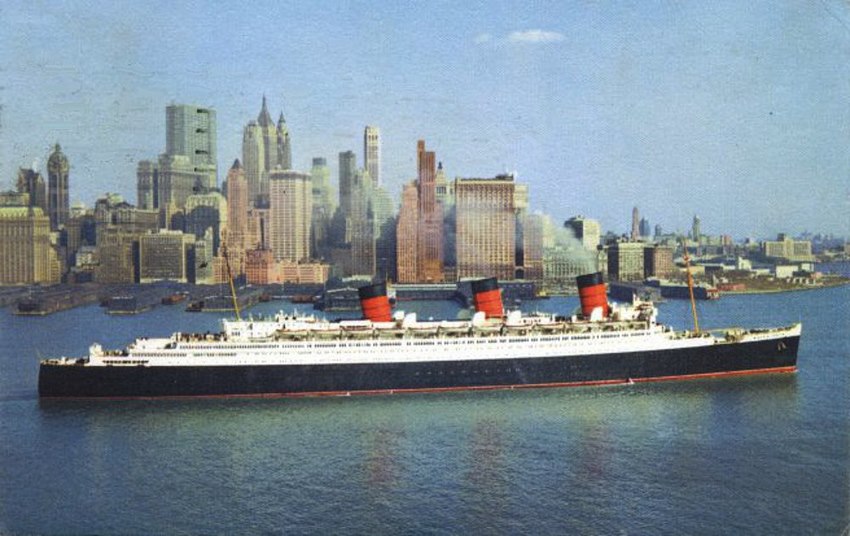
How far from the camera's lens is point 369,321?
15.1 metres

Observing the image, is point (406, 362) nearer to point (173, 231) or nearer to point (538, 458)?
point (538, 458)

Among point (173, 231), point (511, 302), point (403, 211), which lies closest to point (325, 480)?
point (511, 302)

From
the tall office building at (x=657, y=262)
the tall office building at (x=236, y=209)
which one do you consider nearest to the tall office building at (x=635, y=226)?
the tall office building at (x=657, y=262)

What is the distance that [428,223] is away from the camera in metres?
37.4

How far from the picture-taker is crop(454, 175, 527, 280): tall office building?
35344mm

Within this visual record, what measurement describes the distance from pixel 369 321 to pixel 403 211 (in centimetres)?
2244

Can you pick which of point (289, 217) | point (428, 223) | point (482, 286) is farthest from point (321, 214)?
point (482, 286)

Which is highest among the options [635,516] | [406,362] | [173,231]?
[173,231]

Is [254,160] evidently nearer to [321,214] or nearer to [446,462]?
[321,214]

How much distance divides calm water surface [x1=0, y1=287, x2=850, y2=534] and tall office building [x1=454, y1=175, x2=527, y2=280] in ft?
67.7

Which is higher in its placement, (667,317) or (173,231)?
(173,231)

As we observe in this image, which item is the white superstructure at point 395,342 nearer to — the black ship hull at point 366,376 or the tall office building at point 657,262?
the black ship hull at point 366,376

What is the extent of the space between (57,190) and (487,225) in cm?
1773

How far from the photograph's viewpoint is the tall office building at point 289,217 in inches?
1843
